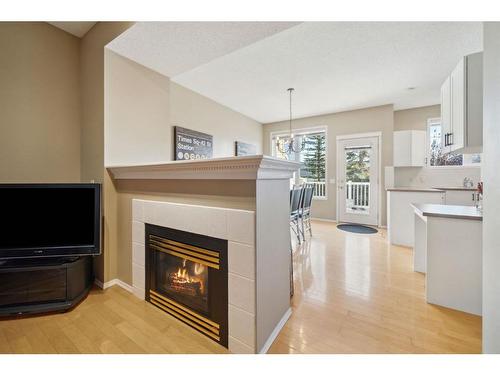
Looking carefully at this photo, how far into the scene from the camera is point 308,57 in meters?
2.86

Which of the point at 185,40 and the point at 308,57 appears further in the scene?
the point at 308,57

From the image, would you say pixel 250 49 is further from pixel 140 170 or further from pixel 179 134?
pixel 140 170

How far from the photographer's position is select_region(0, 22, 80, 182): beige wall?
2.06 meters

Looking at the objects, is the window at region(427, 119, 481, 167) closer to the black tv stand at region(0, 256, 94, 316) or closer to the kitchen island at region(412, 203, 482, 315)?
the kitchen island at region(412, 203, 482, 315)

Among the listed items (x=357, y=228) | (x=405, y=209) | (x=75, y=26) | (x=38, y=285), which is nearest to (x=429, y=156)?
(x=405, y=209)

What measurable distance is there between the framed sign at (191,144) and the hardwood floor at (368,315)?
255 cm

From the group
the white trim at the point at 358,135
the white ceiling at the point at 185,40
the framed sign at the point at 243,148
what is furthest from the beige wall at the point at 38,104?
the white trim at the point at 358,135

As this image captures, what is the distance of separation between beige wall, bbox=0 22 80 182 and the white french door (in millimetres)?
5142

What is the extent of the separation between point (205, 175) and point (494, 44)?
1.56 m

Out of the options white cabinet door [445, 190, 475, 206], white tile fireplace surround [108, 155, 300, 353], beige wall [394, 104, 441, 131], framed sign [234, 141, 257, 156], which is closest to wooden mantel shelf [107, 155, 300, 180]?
white tile fireplace surround [108, 155, 300, 353]

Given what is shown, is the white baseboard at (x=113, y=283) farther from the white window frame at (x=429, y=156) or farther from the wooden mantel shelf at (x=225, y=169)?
the white window frame at (x=429, y=156)

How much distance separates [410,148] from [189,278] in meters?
5.01

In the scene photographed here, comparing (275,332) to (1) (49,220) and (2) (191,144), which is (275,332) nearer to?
(1) (49,220)

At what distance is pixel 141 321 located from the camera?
1667 millimetres
